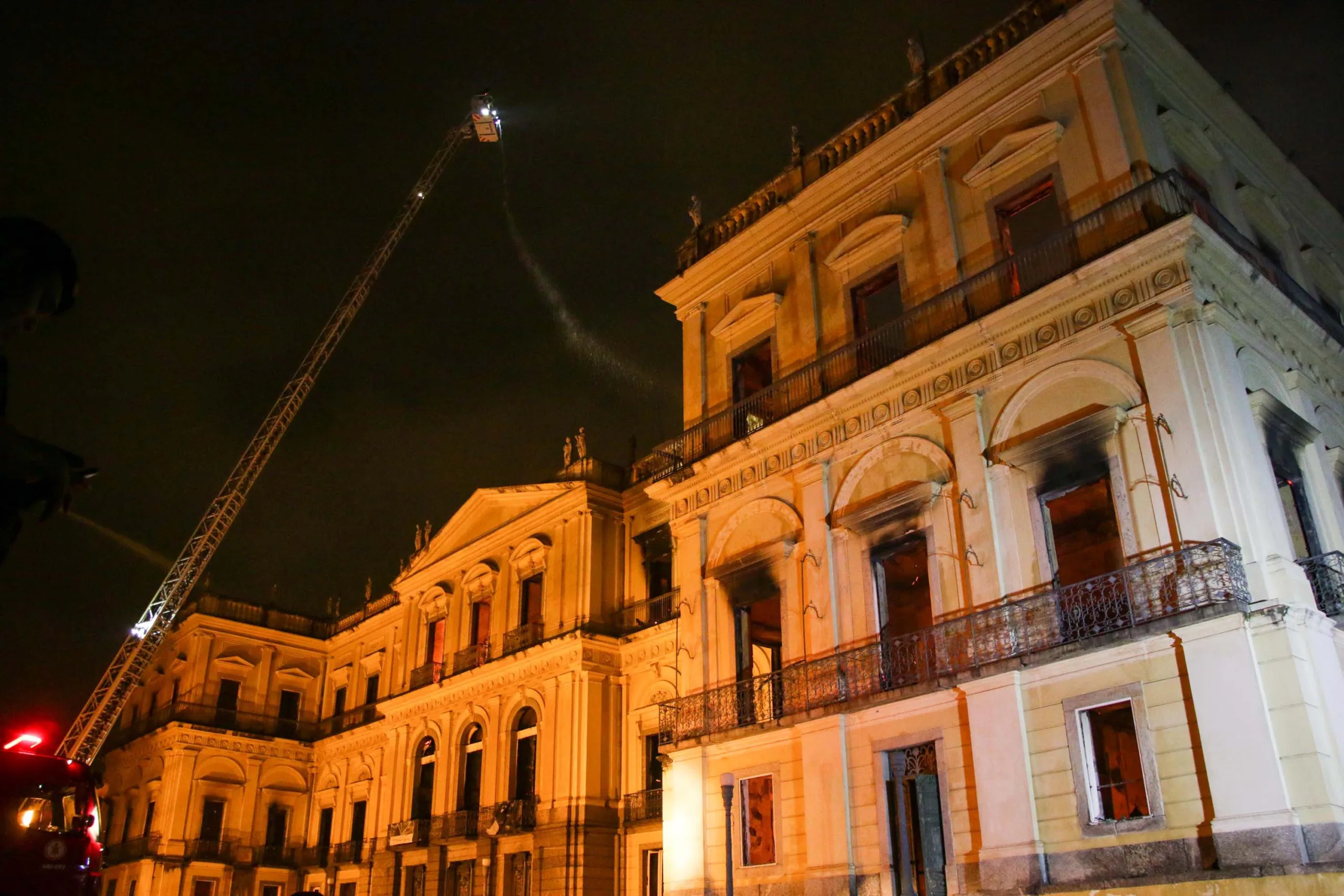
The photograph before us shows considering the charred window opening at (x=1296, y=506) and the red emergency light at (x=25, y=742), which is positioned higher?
the charred window opening at (x=1296, y=506)

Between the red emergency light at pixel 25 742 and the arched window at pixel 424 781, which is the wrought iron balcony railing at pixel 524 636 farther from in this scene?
the red emergency light at pixel 25 742

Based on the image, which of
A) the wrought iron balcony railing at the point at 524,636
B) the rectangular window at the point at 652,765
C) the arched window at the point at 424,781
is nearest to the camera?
A: the rectangular window at the point at 652,765

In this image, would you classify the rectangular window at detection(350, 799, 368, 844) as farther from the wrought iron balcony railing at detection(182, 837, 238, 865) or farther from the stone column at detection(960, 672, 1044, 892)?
the stone column at detection(960, 672, 1044, 892)

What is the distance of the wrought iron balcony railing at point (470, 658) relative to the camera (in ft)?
102

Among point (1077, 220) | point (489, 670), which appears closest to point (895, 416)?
point (1077, 220)

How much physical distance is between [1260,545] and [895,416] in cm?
570

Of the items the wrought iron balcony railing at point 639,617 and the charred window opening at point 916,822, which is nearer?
the charred window opening at point 916,822

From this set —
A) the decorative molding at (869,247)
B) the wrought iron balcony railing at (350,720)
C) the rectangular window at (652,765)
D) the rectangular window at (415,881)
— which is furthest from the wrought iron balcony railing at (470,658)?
the decorative molding at (869,247)

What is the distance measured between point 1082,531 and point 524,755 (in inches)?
733

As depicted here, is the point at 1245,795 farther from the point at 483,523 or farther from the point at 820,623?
the point at 483,523

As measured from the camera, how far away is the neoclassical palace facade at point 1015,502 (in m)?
12.3

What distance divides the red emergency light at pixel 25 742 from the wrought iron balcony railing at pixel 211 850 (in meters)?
28.0

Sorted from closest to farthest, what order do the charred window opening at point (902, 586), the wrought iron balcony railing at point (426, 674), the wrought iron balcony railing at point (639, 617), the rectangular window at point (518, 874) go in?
the charred window opening at point (902, 586) → the rectangular window at point (518, 874) → the wrought iron balcony railing at point (639, 617) → the wrought iron balcony railing at point (426, 674)

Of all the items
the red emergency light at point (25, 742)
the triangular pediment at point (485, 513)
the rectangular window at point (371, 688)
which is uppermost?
the triangular pediment at point (485, 513)
